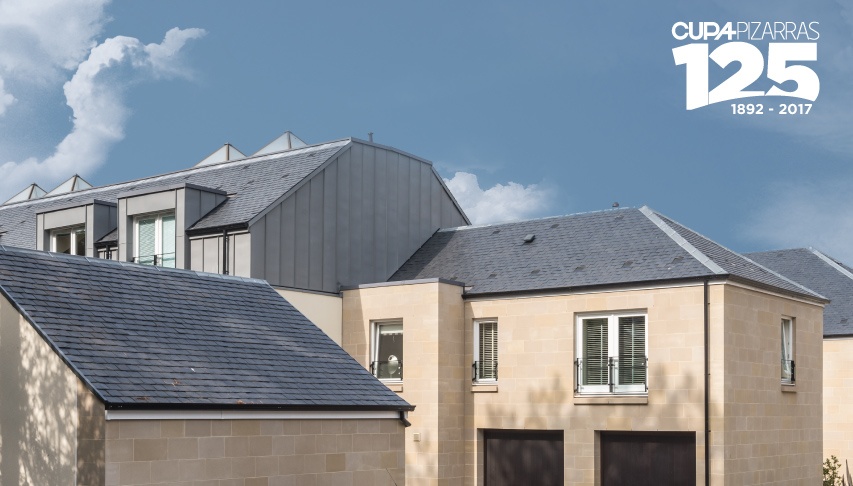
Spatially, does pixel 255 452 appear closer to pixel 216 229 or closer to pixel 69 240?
pixel 216 229

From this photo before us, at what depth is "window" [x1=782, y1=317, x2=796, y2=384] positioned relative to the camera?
21641 mm

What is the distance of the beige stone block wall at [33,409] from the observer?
12.2 m

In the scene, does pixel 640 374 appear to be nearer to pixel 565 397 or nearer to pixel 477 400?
pixel 565 397

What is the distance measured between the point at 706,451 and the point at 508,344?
15.0 ft

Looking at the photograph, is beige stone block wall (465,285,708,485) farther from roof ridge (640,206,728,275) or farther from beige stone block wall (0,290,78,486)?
beige stone block wall (0,290,78,486)

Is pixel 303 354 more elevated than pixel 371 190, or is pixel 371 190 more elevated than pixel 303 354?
pixel 371 190

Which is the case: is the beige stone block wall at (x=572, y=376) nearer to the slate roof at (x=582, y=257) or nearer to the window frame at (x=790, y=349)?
the slate roof at (x=582, y=257)

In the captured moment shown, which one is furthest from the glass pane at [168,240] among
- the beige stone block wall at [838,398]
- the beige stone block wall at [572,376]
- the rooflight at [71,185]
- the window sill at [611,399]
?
the beige stone block wall at [838,398]

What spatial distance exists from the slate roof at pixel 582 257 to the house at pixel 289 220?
1398 mm

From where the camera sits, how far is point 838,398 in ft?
87.3

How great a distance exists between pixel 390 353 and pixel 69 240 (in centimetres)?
959

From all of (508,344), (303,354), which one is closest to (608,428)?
(508,344)

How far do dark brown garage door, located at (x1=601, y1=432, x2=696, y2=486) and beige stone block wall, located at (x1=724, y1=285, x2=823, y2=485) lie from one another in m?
0.80

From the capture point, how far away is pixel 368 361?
2291cm
